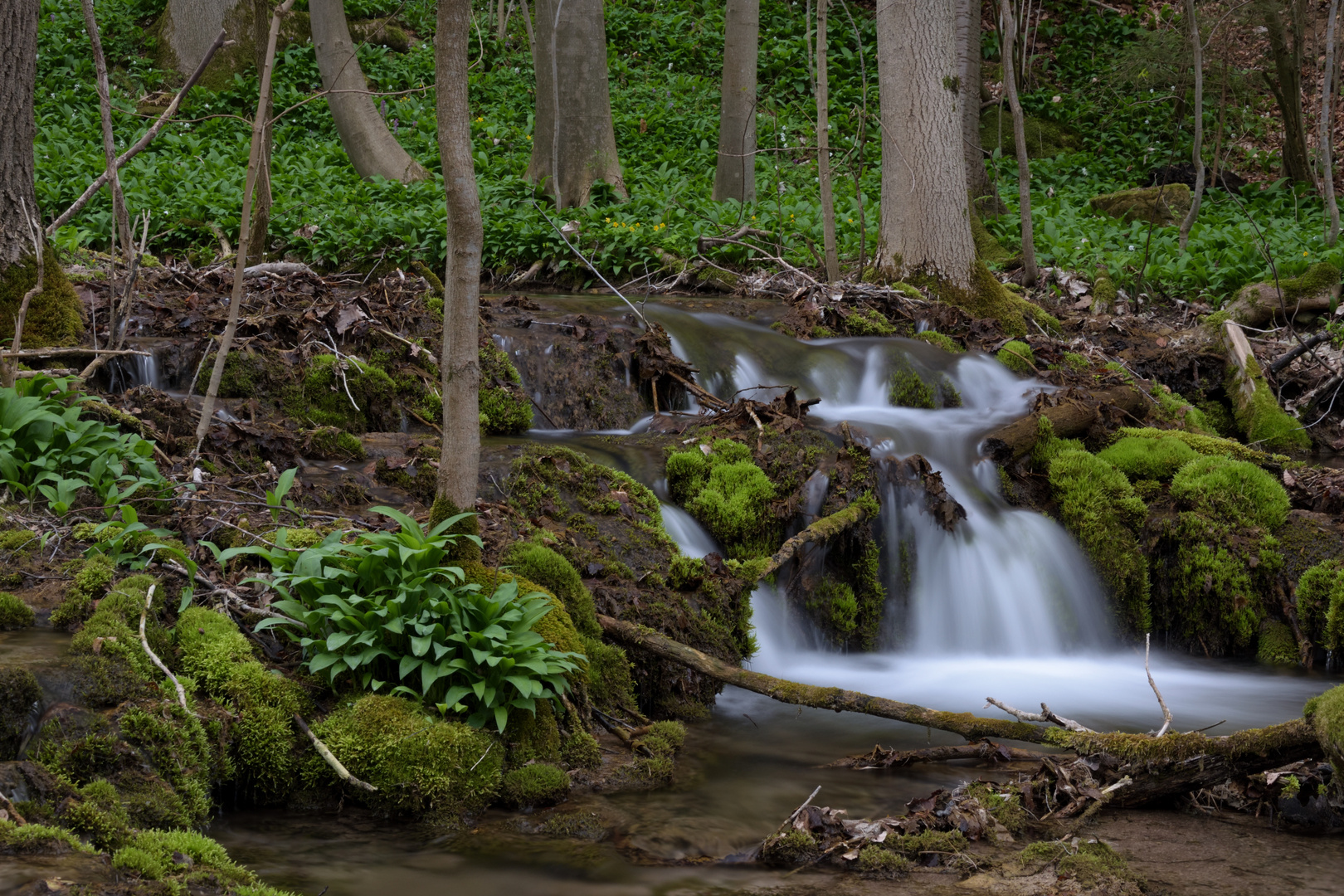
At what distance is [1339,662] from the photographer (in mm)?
6145

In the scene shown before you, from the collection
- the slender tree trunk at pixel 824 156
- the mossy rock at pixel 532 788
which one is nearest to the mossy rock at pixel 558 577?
the mossy rock at pixel 532 788

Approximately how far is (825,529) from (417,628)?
281 cm

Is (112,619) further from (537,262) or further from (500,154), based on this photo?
(500,154)

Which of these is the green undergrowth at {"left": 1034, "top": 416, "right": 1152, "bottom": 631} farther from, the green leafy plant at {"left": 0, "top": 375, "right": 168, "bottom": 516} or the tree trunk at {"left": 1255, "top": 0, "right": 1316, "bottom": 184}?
the tree trunk at {"left": 1255, "top": 0, "right": 1316, "bottom": 184}

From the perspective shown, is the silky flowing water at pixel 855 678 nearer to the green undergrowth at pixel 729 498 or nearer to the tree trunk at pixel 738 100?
the green undergrowth at pixel 729 498

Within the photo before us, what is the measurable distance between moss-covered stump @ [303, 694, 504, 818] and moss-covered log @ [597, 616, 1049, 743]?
1.12m

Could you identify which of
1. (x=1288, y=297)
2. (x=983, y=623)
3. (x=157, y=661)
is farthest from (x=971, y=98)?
(x=157, y=661)

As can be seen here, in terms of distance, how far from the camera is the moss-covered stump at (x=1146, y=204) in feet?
46.2

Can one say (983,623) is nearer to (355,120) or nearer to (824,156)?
(824,156)

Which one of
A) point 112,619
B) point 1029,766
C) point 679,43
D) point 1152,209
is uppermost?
point 679,43

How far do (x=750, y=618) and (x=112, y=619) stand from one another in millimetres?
3162

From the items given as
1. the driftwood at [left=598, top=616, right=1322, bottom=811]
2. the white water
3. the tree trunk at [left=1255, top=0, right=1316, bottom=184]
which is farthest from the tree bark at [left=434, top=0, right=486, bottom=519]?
the tree trunk at [left=1255, top=0, right=1316, bottom=184]

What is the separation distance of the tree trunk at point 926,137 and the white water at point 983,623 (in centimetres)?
247

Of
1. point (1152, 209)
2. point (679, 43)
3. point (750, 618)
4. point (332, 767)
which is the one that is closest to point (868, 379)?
point (750, 618)
